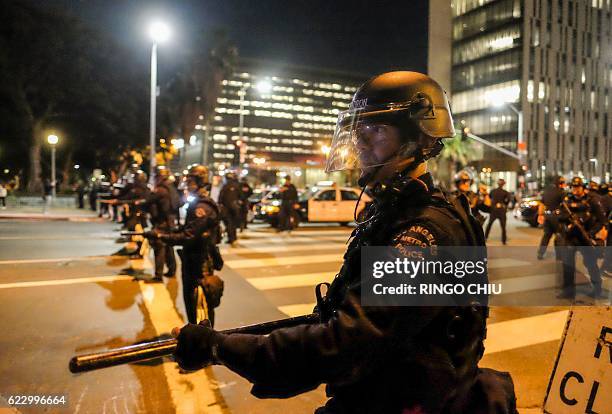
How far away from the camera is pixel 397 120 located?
183 centimetres

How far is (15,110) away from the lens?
32906 millimetres

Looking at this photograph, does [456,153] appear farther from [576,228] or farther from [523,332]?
[523,332]

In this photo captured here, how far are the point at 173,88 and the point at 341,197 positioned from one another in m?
28.7

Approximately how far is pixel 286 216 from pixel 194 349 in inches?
584

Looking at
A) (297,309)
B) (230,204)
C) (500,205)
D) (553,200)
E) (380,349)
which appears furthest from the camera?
(500,205)

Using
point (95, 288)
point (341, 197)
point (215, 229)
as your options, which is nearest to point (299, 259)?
point (95, 288)

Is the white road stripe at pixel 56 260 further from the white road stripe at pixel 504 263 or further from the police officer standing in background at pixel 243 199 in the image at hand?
the white road stripe at pixel 504 263

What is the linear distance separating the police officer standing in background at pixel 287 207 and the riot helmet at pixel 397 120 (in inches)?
562

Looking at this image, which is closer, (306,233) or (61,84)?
(306,233)

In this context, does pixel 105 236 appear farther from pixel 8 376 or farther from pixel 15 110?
pixel 15 110

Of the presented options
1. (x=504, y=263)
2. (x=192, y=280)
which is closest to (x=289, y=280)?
(x=192, y=280)

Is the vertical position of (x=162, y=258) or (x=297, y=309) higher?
(x=162, y=258)

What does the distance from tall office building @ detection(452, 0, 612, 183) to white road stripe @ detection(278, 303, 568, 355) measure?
212ft

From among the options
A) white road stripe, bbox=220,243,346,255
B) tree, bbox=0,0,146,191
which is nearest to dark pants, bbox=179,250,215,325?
white road stripe, bbox=220,243,346,255
